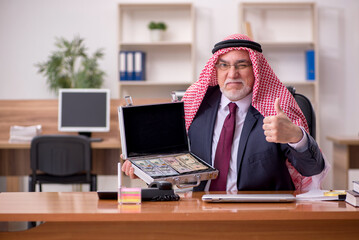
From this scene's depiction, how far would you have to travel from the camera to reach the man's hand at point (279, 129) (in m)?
1.63

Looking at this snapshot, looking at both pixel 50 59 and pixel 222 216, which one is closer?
pixel 222 216

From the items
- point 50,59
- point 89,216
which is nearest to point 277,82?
point 89,216

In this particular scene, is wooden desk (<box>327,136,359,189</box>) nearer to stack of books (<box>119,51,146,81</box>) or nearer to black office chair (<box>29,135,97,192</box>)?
black office chair (<box>29,135,97,192</box>)

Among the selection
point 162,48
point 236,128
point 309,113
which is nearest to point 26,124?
point 162,48

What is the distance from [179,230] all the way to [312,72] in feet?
14.3

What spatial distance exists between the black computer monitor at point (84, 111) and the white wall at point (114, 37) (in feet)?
4.76

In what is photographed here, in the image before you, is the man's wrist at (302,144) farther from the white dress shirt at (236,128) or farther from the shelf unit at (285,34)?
the shelf unit at (285,34)

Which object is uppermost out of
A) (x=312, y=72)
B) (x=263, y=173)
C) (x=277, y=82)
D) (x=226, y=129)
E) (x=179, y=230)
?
(x=312, y=72)

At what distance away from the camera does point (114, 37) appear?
586 cm

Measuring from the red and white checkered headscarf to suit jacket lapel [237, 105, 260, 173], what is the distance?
3cm

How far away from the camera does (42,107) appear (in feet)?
14.4

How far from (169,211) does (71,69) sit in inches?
169

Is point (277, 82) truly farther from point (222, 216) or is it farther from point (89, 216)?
point (89, 216)

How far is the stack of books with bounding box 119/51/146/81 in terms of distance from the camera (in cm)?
553
